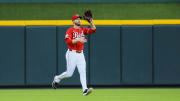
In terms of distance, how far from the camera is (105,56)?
12.3 meters

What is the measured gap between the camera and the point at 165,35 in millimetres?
12211

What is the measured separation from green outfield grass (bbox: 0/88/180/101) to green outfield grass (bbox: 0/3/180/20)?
2860mm

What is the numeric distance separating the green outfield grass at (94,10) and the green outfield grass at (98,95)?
9.38 ft

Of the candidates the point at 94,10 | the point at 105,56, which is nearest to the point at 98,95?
the point at 105,56

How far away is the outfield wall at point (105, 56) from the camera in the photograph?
12.2 meters

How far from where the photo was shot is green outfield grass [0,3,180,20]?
46.0 feet

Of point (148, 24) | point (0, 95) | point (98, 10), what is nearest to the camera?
point (0, 95)

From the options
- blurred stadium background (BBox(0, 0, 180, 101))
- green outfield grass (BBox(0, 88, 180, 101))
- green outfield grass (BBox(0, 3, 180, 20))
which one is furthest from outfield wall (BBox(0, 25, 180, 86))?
green outfield grass (BBox(0, 3, 180, 20))

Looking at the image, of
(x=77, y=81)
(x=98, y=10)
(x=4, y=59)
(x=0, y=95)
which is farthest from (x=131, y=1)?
(x=0, y=95)

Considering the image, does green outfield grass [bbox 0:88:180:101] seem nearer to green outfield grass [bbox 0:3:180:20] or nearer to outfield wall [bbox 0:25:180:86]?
outfield wall [bbox 0:25:180:86]

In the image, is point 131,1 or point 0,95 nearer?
point 0,95

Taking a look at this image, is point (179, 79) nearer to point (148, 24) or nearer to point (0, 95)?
point (148, 24)

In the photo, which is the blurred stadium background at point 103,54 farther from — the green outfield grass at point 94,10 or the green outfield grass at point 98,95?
the green outfield grass at point 94,10

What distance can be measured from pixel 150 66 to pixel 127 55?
2.12 ft
